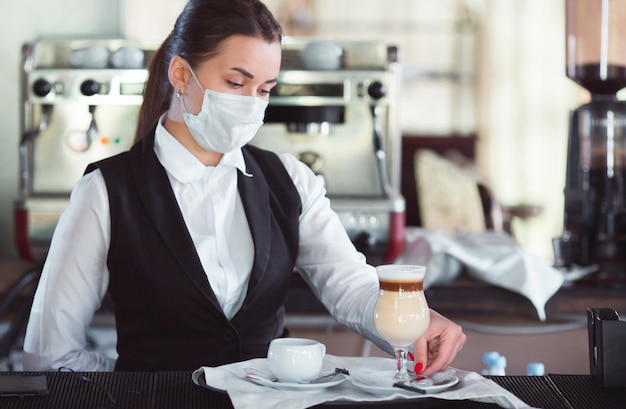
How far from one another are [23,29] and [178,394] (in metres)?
2.27

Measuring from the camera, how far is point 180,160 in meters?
2.00

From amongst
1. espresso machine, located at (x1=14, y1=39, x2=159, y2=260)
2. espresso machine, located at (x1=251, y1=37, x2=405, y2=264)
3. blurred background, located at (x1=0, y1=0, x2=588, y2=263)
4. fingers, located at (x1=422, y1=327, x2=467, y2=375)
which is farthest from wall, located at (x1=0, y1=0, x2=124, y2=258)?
blurred background, located at (x1=0, y1=0, x2=588, y2=263)

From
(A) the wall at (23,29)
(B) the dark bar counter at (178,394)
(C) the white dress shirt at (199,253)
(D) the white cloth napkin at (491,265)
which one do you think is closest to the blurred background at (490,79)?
(D) the white cloth napkin at (491,265)

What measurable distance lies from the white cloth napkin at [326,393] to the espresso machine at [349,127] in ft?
4.90

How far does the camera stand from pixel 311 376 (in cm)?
144

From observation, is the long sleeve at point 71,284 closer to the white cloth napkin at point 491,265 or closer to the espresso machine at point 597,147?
the white cloth napkin at point 491,265

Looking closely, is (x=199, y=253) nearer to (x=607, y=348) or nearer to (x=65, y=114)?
(x=607, y=348)

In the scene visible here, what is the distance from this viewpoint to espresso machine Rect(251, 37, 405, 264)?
3.00m

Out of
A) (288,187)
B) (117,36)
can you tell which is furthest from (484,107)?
(288,187)

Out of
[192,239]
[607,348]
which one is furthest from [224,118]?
[607,348]

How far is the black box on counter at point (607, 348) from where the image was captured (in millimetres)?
1525

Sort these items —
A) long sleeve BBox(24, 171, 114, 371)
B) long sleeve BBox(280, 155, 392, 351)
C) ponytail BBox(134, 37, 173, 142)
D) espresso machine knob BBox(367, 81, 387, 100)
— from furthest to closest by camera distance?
espresso machine knob BBox(367, 81, 387, 100) → ponytail BBox(134, 37, 173, 142) → long sleeve BBox(280, 155, 392, 351) → long sleeve BBox(24, 171, 114, 371)

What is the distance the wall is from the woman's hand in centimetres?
210

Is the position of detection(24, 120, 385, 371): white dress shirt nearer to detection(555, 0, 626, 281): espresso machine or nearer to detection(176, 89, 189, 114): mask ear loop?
A: detection(176, 89, 189, 114): mask ear loop
